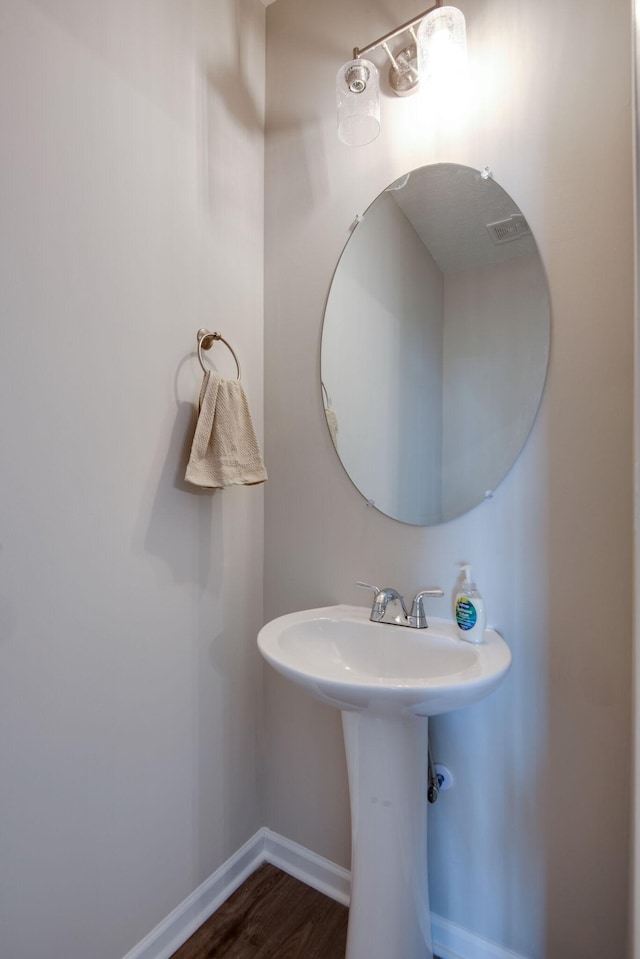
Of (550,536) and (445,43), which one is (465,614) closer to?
(550,536)

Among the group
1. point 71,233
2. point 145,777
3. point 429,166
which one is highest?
point 429,166

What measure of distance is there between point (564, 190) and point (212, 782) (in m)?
1.75

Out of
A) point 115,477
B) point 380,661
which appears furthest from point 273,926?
point 115,477

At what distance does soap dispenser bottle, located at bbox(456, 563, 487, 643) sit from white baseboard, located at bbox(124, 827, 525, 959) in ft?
2.50

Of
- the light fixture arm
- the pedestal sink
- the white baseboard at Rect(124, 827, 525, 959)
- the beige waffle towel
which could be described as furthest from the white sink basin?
the light fixture arm

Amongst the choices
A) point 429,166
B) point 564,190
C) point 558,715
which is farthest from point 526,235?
point 558,715

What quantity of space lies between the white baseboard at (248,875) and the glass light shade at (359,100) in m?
2.01

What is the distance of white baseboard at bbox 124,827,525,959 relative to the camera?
3.76ft

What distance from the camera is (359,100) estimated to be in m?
1.21

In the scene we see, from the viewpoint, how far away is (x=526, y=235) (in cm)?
109

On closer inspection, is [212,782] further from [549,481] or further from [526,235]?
[526,235]

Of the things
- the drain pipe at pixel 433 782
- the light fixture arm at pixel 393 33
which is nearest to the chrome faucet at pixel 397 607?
the drain pipe at pixel 433 782

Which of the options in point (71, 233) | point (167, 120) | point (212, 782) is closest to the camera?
point (71, 233)

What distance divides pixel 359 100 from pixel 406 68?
182mm
